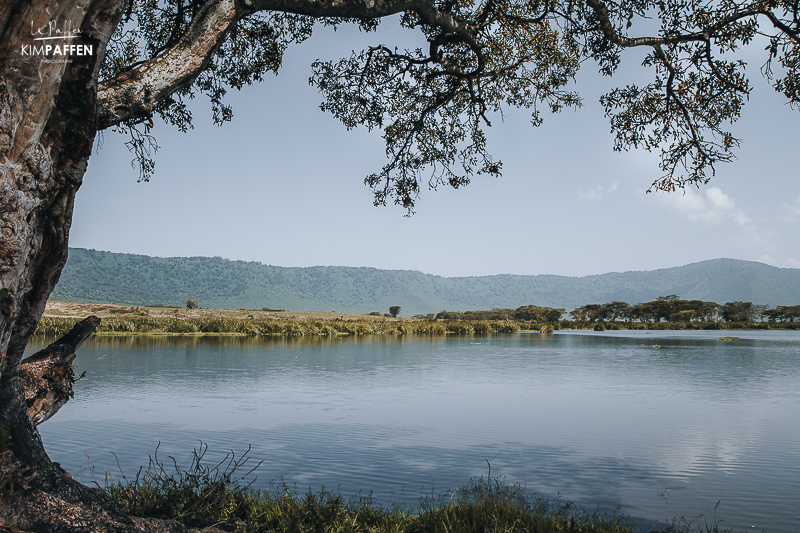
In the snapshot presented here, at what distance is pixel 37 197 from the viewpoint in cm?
301

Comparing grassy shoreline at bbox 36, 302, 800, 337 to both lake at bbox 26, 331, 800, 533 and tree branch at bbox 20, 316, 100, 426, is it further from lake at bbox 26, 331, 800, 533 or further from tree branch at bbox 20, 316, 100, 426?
tree branch at bbox 20, 316, 100, 426

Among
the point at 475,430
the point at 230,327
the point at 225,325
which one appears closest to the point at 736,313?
the point at 230,327

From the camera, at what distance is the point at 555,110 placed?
10.5 meters

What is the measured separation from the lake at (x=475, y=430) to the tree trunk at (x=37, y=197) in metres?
3.06

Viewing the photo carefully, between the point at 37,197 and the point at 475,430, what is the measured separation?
779cm

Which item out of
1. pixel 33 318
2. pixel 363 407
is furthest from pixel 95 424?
pixel 33 318

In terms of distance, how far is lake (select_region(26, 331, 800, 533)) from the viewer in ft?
20.1

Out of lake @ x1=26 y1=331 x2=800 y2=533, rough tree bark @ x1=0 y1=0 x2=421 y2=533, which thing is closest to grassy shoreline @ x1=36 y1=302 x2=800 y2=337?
A: lake @ x1=26 y1=331 x2=800 y2=533

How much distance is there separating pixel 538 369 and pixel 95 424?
14.0 m

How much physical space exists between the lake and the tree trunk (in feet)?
10.0

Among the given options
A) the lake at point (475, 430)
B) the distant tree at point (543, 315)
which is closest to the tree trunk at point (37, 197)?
the lake at point (475, 430)

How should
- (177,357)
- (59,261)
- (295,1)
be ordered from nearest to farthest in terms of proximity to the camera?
(59,261)
(295,1)
(177,357)

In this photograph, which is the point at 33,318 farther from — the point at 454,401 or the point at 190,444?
the point at 454,401

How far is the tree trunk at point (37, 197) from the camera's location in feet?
9.30
